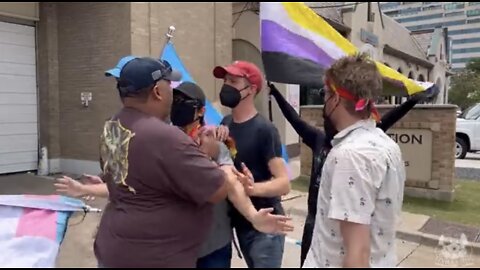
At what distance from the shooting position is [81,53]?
9781 millimetres

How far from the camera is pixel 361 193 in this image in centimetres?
175

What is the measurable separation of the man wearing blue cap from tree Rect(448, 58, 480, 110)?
53.1 meters

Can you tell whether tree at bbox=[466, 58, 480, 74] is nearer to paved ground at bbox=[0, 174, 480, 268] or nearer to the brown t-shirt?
paved ground at bbox=[0, 174, 480, 268]

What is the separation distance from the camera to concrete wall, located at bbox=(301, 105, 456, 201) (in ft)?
26.2

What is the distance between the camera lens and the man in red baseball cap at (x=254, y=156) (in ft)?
8.54

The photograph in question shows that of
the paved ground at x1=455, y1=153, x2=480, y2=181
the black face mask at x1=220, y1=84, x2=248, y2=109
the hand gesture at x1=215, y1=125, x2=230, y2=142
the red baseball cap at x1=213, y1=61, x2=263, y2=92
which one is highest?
the red baseball cap at x1=213, y1=61, x2=263, y2=92

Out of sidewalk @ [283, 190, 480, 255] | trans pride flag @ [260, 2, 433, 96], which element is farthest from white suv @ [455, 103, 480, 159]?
trans pride flag @ [260, 2, 433, 96]

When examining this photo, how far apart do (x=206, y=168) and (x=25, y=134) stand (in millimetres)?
9176

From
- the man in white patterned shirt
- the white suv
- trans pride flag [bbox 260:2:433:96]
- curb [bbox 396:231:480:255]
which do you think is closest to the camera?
the man in white patterned shirt

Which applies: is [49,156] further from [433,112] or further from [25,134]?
[433,112]

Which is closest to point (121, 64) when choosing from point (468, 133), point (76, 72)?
point (76, 72)

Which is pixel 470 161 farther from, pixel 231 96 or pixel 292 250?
pixel 231 96

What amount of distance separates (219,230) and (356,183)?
39.1 inches

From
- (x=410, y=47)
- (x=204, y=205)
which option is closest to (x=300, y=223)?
(x=204, y=205)
